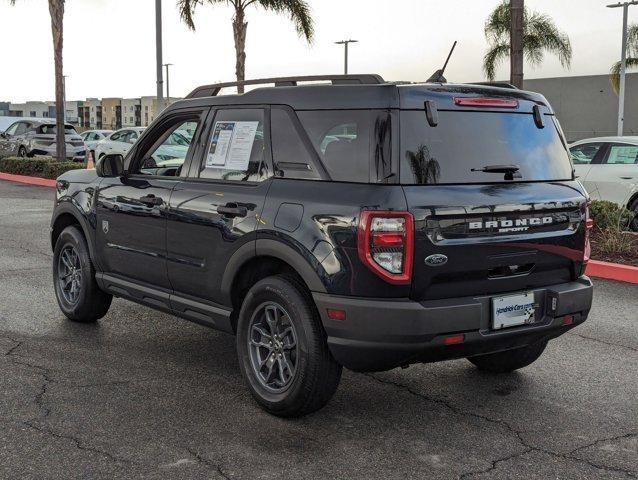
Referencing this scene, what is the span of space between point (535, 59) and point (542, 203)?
36.3 m

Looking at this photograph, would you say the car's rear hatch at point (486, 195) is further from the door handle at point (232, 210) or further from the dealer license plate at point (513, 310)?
the door handle at point (232, 210)

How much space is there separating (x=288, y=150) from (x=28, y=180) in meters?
21.1

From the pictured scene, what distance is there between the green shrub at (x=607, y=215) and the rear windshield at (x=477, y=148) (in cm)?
636

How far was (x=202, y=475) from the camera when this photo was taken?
382cm

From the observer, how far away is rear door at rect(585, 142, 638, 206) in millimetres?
12586

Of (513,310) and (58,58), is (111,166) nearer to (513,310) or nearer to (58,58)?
(513,310)

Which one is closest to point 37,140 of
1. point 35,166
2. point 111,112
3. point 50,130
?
point 50,130

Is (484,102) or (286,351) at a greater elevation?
(484,102)

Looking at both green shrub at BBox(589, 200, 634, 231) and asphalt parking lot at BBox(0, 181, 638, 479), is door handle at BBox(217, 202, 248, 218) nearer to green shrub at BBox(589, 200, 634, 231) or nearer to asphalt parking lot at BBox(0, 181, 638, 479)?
asphalt parking lot at BBox(0, 181, 638, 479)

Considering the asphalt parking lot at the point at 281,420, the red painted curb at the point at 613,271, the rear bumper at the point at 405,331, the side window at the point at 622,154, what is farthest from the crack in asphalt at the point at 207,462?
the side window at the point at 622,154

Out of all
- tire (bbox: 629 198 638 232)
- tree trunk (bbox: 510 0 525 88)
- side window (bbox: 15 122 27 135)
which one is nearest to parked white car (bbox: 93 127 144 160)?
side window (bbox: 15 122 27 135)

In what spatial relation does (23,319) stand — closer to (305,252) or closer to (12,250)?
(305,252)

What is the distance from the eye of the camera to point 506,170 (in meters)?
4.47

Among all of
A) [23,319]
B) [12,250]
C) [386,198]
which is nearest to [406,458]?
[386,198]
